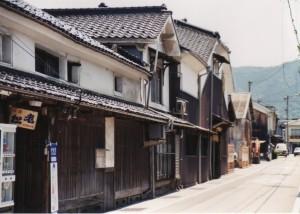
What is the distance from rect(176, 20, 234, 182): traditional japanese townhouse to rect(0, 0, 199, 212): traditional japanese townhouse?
8.66 meters

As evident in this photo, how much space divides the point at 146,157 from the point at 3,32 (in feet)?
33.6

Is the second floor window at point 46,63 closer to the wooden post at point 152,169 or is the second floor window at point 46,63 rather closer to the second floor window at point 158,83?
the wooden post at point 152,169

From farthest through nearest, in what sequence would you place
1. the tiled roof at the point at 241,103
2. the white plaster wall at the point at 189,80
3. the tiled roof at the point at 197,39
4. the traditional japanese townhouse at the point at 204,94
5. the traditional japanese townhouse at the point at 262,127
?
the traditional japanese townhouse at the point at 262,127 → the tiled roof at the point at 241,103 → the tiled roof at the point at 197,39 → the traditional japanese townhouse at the point at 204,94 → the white plaster wall at the point at 189,80

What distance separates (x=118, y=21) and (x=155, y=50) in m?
2.22

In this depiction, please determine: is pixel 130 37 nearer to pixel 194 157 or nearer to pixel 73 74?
pixel 73 74

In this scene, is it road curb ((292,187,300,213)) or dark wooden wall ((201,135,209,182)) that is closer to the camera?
road curb ((292,187,300,213))

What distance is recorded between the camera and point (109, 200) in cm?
1789

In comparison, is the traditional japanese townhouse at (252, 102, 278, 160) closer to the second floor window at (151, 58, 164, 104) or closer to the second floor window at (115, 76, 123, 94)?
the second floor window at (151, 58, 164, 104)

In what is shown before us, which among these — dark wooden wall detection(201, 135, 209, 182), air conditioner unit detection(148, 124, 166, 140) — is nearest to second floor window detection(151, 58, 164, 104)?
air conditioner unit detection(148, 124, 166, 140)

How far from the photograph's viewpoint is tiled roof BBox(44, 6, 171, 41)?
2393 cm

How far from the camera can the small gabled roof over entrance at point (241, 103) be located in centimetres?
6091

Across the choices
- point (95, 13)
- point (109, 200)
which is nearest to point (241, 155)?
point (95, 13)

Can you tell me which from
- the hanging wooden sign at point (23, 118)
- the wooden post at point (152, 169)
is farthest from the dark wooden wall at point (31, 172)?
the wooden post at point (152, 169)

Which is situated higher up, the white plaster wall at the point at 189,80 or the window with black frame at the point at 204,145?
the white plaster wall at the point at 189,80
